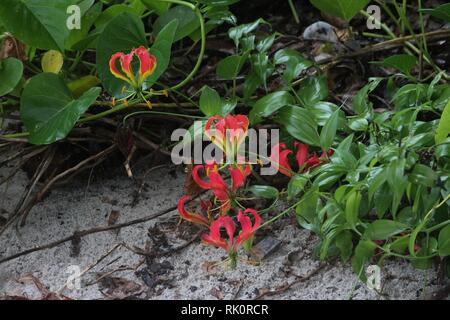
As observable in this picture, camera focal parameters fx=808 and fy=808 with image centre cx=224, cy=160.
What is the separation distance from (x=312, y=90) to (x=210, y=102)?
0.67 feet

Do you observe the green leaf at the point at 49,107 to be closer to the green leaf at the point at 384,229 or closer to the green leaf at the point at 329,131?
the green leaf at the point at 329,131

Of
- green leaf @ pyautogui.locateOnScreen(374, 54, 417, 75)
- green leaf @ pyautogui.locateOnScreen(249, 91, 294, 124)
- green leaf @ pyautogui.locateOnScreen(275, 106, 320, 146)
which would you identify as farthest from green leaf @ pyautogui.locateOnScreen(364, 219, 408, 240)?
green leaf @ pyautogui.locateOnScreen(374, 54, 417, 75)

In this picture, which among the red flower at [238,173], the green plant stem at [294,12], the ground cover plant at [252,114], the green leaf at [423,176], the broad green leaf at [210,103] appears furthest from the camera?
the green plant stem at [294,12]

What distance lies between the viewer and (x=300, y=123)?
1.38 meters

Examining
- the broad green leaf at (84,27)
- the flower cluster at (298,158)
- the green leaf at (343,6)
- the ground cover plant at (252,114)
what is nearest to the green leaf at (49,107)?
the ground cover plant at (252,114)

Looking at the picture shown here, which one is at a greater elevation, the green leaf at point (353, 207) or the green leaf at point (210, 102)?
the green leaf at point (210, 102)

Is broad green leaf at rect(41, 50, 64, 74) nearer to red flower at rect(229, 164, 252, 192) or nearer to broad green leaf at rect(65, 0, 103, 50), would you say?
broad green leaf at rect(65, 0, 103, 50)

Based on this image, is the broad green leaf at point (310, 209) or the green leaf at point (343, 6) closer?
the broad green leaf at point (310, 209)

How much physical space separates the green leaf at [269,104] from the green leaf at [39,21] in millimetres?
367

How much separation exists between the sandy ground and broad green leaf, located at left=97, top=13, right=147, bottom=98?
0.22m

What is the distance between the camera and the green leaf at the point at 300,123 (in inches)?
53.3

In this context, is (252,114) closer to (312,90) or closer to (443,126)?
(312,90)

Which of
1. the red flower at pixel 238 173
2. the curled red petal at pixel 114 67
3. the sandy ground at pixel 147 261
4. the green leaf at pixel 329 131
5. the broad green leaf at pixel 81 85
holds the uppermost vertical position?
the curled red petal at pixel 114 67

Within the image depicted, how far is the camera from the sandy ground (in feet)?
4.31
